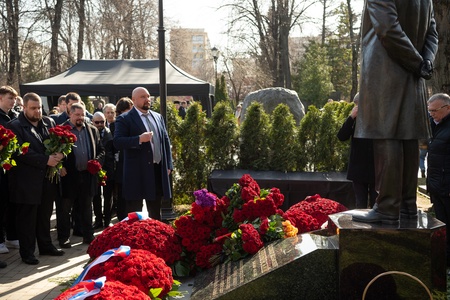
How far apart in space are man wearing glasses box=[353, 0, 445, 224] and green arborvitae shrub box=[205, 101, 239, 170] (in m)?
5.86

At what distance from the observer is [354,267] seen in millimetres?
3916

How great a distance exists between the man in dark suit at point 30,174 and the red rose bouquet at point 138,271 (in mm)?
2459

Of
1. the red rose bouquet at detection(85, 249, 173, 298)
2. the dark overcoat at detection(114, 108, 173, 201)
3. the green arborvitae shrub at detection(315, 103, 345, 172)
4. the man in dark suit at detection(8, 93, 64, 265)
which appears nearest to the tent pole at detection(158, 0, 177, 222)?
the dark overcoat at detection(114, 108, 173, 201)

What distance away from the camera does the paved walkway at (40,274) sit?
5.52 m

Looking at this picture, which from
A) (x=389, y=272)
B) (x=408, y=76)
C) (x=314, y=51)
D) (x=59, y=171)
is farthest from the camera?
(x=314, y=51)

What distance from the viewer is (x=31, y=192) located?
636 cm

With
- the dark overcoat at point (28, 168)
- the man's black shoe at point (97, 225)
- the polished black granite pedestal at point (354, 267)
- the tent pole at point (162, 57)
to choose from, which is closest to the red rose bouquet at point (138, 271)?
the polished black granite pedestal at point (354, 267)

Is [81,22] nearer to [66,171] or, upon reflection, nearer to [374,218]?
[66,171]

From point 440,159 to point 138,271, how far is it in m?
3.68

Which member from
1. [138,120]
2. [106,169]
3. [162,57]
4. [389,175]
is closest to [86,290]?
[389,175]

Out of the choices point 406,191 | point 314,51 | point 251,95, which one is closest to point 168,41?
point 314,51

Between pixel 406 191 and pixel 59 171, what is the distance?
4.44m

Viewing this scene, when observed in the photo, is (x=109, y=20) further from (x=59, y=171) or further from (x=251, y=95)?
(x=59, y=171)

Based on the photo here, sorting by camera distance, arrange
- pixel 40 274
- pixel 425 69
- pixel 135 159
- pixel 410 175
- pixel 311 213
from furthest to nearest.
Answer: pixel 135 159
pixel 40 274
pixel 311 213
pixel 410 175
pixel 425 69
